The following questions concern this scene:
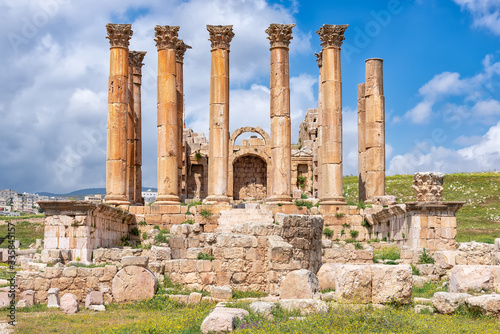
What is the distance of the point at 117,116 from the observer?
31.4m

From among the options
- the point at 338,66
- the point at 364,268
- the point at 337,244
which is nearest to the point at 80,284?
the point at 364,268

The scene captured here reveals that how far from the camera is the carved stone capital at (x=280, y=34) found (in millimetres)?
32094

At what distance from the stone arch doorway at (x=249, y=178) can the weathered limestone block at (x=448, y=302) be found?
34597 millimetres

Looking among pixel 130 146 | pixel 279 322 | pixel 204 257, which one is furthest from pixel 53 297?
pixel 130 146

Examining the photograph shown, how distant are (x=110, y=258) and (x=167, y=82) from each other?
498 inches

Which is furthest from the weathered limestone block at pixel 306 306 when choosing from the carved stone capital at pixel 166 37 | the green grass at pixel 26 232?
the green grass at pixel 26 232

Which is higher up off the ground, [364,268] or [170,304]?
[364,268]

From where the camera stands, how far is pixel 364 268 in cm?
1351

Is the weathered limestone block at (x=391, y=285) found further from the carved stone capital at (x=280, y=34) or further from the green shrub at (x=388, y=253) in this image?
the carved stone capital at (x=280, y=34)

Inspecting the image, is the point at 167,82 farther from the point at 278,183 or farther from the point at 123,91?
the point at 278,183

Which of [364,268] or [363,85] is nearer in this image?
[364,268]

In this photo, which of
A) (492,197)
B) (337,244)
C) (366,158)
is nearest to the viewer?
(337,244)

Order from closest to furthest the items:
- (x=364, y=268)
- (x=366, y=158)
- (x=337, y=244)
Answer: (x=364, y=268), (x=337, y=244), (x=366, y=158)

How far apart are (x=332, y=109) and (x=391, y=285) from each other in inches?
783
